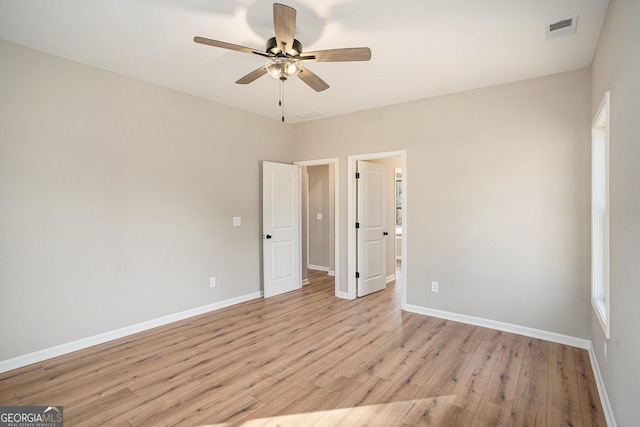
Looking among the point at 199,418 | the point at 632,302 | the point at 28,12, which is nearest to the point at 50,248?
the point at 28,12

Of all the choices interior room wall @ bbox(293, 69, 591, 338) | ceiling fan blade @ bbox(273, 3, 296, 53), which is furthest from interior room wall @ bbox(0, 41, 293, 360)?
interior room wall @ bbox(293, 69, 591, 338)

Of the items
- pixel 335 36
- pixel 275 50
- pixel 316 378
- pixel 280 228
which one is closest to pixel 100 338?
pixel 316 378

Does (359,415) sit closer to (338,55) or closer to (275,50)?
(338,55)

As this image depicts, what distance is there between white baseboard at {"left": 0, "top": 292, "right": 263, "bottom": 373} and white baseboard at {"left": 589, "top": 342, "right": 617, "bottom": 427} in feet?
13.0

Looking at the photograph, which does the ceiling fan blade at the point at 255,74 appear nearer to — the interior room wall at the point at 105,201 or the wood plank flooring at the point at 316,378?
the interior room wall at the point at 105,201

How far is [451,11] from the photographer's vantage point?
2.29 meters

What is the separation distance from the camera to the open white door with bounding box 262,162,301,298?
4.91 m

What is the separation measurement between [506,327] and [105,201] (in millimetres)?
4555

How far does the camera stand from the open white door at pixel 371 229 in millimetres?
4934

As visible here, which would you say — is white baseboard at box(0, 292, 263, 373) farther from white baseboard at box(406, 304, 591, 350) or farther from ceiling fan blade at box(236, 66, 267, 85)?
ceiling fan blade at box(236, 66, 267, 85)

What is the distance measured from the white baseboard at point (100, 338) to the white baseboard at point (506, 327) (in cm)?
266

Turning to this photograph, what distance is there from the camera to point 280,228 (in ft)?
16.8

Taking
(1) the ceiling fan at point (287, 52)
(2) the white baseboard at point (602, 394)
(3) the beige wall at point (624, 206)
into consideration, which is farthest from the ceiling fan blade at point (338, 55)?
(2) the white baseboard at point (602, 394)

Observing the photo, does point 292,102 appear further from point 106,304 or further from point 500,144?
point 106,304
